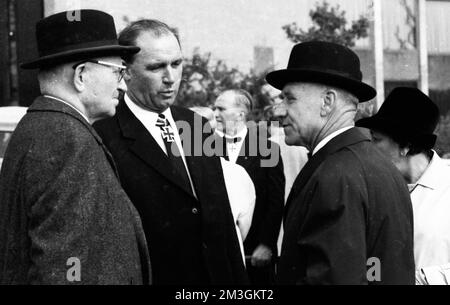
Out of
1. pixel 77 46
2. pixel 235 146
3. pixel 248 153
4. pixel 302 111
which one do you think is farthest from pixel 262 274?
pixel 77 46

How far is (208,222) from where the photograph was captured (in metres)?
3.27

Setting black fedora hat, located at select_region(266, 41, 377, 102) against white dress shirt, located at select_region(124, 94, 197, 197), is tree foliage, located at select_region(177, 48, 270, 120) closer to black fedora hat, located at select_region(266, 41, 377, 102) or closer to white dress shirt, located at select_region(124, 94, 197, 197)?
white dress shirt, located at select_region(124, 94, 197, 197)

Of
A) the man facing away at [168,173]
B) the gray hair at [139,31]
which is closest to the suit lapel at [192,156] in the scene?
the man facing away at [168,173]

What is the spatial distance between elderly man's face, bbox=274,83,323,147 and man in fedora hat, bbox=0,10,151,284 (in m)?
0.74

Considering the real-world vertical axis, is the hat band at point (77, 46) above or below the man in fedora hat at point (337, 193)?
above

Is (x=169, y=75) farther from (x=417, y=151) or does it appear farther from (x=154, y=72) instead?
(x=417, y=151)

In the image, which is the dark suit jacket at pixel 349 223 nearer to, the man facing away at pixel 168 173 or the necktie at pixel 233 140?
the man facing away at pixel 168 173

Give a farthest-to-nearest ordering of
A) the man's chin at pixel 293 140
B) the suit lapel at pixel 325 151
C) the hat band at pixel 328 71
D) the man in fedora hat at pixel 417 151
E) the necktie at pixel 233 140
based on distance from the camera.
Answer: the necktie at pixel 233 140 → the man in fedora hat at pixel 417 151 → the man's chin at pixel 293 140 → the hat band at pixel 328 71 → the suit lapel at pixel 325 151

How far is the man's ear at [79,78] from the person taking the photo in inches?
107

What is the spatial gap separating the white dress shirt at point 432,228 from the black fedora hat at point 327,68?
2.71 ft

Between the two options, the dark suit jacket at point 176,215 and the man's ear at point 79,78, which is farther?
the dark suit jacket at point 176,215

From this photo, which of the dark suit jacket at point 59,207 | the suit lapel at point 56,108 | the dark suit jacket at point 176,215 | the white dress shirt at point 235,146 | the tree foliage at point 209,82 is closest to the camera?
the dark suit jacket at point 59,207

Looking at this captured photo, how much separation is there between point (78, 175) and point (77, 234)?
0.21m

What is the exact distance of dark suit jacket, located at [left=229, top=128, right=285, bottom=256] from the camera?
16.6ft
